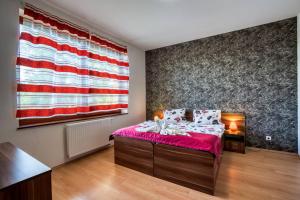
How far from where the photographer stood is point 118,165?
2.70m

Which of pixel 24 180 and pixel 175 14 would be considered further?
pixel 175 14

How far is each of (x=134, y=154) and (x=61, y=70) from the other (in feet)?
6.05

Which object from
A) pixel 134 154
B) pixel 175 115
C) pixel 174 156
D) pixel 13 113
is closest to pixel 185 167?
pixel 174 156

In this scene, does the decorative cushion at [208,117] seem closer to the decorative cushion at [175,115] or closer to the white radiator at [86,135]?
the decorative cushion at [175,115]

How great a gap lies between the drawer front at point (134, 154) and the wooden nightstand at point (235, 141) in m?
1.91

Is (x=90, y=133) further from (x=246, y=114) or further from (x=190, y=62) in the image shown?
(x=246, y=114)

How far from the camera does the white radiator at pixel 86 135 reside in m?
2.69

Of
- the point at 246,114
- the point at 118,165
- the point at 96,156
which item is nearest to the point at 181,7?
the point at 246,114

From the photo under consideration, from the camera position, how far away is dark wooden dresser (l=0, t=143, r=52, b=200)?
2.90 feet

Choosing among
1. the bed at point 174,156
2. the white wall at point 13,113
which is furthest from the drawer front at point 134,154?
the white wall at point 13,113

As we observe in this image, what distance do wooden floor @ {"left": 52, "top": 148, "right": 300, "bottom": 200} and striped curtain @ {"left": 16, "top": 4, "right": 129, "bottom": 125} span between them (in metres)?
1.02

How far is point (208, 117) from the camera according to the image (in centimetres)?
349

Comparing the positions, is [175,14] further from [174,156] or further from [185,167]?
[185,167]

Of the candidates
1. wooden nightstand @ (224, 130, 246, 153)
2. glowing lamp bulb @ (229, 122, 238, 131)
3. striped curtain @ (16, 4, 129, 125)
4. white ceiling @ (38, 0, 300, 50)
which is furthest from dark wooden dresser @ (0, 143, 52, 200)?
glowing lamp bulb @ (229, 122, 238, 131)
